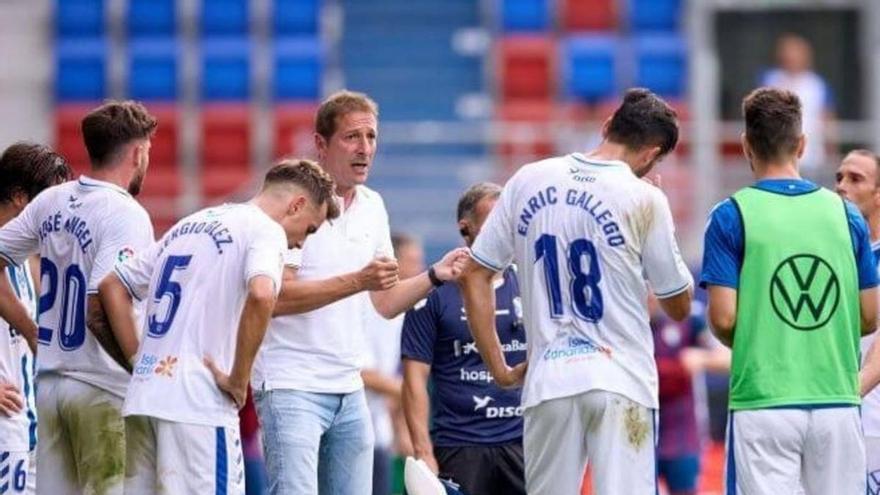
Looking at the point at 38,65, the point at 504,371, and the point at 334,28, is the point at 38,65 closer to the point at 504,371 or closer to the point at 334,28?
the point at 334,28

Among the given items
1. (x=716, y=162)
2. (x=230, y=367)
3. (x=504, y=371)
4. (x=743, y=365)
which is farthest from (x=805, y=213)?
(x=716, y=162)

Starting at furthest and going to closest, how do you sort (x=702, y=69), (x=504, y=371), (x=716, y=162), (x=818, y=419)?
(x=702, y=69) → (x=716, y=162) → (x=504, y=371) → (x=818, y=419)

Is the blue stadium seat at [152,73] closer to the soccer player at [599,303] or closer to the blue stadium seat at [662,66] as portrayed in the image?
the blue stadium seat at [662,66]

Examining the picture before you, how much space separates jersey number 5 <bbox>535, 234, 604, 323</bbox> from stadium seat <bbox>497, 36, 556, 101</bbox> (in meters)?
14.7

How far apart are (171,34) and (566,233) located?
1592 centimetres

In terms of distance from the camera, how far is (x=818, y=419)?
323 inches

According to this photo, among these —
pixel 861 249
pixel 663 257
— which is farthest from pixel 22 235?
pixel 861 249

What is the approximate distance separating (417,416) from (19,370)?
1.95 m

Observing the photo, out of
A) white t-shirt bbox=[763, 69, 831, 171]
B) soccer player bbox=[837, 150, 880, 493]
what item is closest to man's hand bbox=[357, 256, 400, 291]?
soccer player bbox=[837, 150, 880, 493]

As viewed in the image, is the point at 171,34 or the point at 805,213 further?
the point at 171,34

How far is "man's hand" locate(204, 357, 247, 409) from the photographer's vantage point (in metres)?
8.34

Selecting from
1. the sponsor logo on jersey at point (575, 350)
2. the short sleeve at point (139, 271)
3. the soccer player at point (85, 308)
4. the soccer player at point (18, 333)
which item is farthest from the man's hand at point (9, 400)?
the sponsor logo on jersey at point (575, 350)

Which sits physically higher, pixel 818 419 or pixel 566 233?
pixel 566 233

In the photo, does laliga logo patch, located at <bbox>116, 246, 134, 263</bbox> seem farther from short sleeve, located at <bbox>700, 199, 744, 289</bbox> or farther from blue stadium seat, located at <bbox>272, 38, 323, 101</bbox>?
blue stadium seat, located at <bbox>272, 38, 323, 101</bbox>
